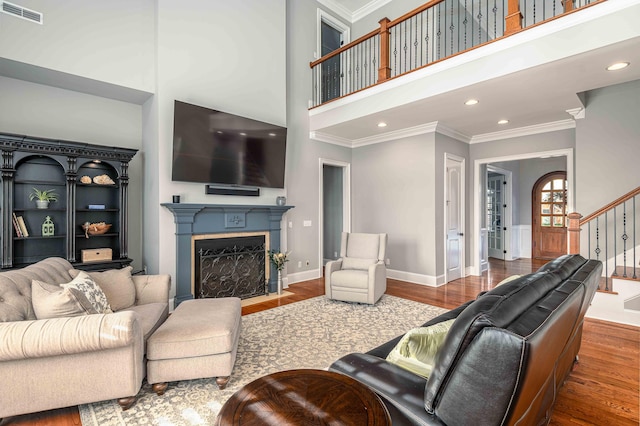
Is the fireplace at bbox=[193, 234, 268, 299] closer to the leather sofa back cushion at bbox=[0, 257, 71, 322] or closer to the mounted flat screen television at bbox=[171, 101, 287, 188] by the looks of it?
the mounted flat screen television at bbox=[171, 101, 287, 188]

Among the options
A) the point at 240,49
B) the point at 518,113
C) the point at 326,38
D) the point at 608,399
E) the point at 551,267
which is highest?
the point at 326,38

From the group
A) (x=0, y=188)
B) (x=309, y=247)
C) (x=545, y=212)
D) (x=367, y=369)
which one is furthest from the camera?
(x=545, y=212)

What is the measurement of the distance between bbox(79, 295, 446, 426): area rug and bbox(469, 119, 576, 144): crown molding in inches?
141

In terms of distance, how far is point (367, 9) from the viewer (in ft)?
20.6

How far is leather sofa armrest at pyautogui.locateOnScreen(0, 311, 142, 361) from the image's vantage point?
1.74m

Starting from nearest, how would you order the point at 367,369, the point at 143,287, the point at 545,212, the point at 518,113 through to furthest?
the point at 367,369
the point at 143,287
the point at 518,113
the point at 545,212

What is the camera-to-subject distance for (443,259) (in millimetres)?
A: 5441

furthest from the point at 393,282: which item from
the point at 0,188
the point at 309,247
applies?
the point at 0,188

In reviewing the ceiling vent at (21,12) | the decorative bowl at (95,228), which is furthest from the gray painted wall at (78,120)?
the ceiling vent at (21,12)

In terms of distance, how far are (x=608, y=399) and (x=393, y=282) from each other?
349 centimetres

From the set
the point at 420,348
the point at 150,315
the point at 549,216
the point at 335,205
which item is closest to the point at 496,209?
the point at 549,216

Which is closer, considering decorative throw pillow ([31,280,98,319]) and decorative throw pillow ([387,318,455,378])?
decorative throw pillow ([387,318,455,378])

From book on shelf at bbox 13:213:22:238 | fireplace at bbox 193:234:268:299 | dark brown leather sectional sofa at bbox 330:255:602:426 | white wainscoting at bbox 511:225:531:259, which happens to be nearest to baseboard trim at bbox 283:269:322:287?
fireplace at bbox 193:234:268:299

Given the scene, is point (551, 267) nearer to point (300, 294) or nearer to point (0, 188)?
point (300, 294)
